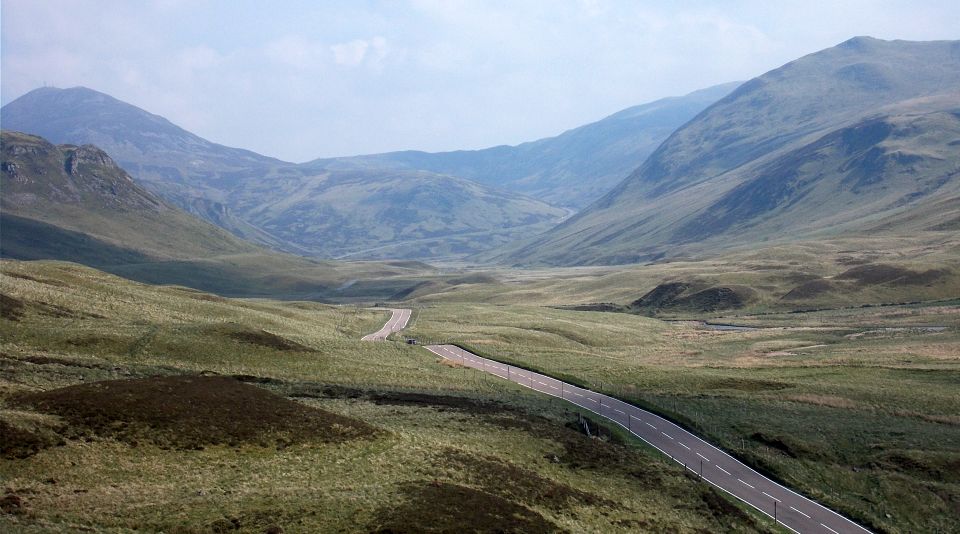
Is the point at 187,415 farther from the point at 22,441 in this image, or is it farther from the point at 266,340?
the point at 266,340

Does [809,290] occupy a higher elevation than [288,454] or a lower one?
lower

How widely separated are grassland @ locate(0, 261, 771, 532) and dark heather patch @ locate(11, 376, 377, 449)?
5.1 inches

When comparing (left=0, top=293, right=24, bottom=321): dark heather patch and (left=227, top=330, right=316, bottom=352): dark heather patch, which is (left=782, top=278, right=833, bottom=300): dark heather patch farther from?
(left=0, top=293, right=24, bottom=321): dark heather patch

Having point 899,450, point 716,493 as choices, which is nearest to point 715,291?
point 899,450

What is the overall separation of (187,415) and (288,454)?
6433 mm

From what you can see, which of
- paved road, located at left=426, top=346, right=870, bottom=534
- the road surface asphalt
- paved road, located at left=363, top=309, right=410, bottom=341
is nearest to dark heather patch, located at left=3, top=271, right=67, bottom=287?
paved road, located at left=363, top=309, right=410, bottom=341

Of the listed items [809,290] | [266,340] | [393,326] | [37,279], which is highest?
[37,279]

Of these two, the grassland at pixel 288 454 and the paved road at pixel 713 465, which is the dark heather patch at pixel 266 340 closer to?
the grassland at pixel 288 454

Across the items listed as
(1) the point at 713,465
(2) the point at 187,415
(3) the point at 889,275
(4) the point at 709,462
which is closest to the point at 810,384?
(4) the point at 709,462

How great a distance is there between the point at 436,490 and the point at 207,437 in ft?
41.8

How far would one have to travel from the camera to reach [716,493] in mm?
40438

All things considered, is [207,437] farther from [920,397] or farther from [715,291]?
[715,291]

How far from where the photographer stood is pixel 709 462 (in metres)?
46.7

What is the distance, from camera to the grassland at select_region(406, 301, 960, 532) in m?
43.5
